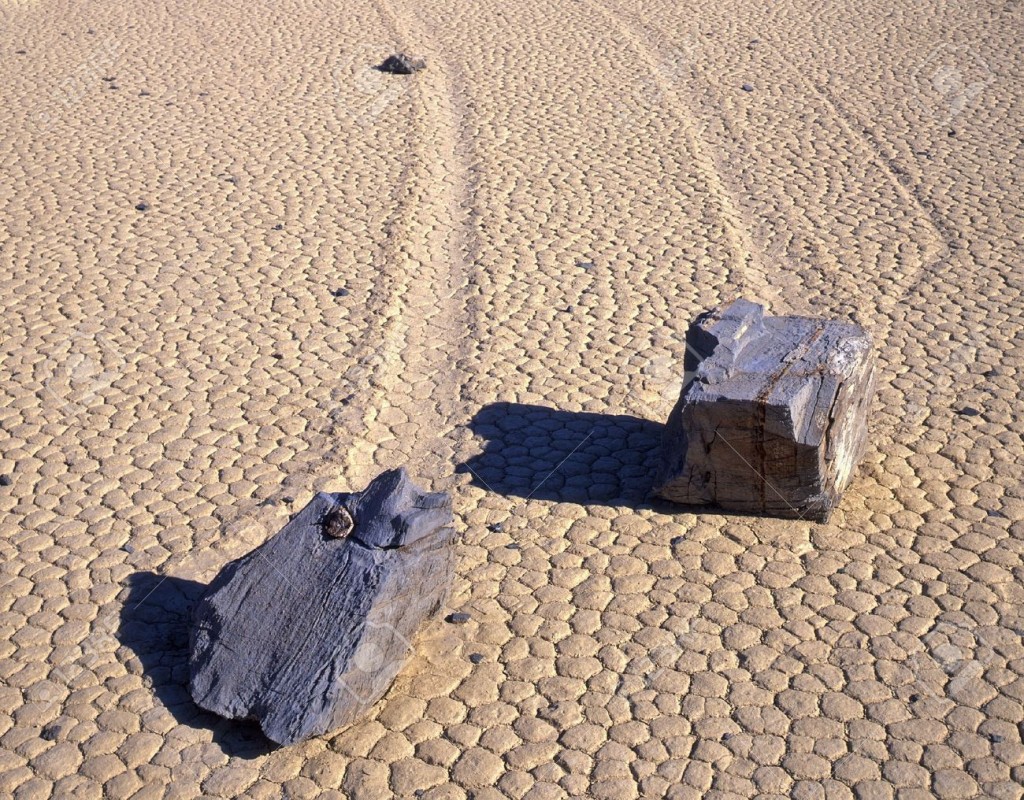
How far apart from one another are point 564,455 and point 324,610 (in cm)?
176

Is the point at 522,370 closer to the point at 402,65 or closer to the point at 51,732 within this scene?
the point at 51,732

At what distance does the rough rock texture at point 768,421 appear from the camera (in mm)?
4719

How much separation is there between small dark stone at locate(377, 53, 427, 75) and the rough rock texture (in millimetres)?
5952

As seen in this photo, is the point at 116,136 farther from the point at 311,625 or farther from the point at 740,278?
the point at 311,625

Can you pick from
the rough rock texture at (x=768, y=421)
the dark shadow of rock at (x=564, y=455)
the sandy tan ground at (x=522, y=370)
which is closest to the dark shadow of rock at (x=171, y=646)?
the sandy tan ground at (x=522, y=370)

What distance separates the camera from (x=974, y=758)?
3.78 meters

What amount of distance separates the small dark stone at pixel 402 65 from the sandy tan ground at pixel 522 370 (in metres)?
0.13

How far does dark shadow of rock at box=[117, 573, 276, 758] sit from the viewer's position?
13.1 ft

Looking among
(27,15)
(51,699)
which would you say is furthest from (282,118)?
(51,699)

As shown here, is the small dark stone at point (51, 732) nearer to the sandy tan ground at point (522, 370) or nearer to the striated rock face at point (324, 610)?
the sandy tan ground at point (522, 370)

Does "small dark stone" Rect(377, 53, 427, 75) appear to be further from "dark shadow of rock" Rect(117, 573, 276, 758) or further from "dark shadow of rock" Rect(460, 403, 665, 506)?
"dark shadow of rock" Rect(117, 573, 276, 758)

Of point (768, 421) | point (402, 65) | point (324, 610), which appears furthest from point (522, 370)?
point (402, 65)

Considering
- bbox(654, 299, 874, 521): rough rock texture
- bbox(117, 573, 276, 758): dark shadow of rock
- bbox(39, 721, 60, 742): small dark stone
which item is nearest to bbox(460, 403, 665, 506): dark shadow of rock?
bbox(654, 299, 874, 521): rough rock texture

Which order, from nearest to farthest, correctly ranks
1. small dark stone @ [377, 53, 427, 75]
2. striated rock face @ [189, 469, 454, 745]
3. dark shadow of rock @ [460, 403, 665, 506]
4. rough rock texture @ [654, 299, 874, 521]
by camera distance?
Answer: striated rock face @ [189, 469, 454, 745] → rough rock texture @ [654, 299, 874, 521] → dark shadow of rock @ [460, 403, 665, 506] → small dark stone @ [377, 53, 427, 75]
